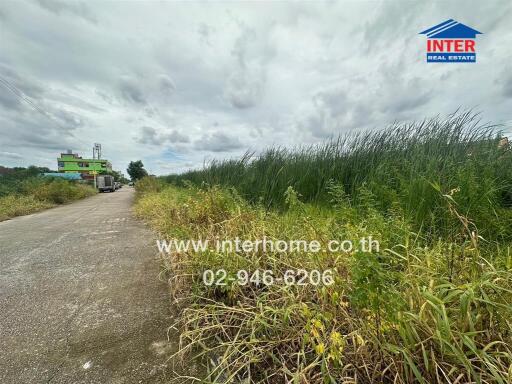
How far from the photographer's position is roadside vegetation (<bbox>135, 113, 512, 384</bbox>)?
0.86 m

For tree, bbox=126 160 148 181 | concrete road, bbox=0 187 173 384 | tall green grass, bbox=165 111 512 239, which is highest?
tree, bbox=126 160 148 181

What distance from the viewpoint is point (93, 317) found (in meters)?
1.45

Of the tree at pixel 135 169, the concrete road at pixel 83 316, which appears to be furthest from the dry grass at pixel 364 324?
the tree at pixel 135 169

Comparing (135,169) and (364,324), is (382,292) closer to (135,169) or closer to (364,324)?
(364,324)

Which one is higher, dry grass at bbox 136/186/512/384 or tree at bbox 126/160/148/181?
tree at bbox 126/160/148/181

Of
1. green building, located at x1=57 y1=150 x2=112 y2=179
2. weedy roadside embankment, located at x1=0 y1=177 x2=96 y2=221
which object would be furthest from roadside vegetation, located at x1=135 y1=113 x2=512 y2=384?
green building, located at x1=57 y1=150 x2=112 y2=179

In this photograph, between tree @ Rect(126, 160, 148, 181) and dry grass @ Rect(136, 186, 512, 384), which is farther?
tree @ Rect(126, 160, 148, 181)

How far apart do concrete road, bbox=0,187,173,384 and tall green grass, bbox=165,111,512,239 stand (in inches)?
74.2

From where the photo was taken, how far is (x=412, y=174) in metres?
2.56

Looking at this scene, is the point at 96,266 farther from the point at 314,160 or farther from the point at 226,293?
the point at 314,160

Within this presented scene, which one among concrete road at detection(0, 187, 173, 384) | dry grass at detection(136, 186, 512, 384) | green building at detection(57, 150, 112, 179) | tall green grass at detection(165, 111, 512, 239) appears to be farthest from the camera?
green building at detection(57, 150, 112, 179)

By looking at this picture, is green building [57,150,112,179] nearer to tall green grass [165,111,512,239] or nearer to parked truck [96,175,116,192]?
parked truck [96,175,116,192]

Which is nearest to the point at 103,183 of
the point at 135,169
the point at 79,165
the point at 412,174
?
the point at 135,169

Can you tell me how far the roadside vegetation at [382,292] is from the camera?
0.86 metres
